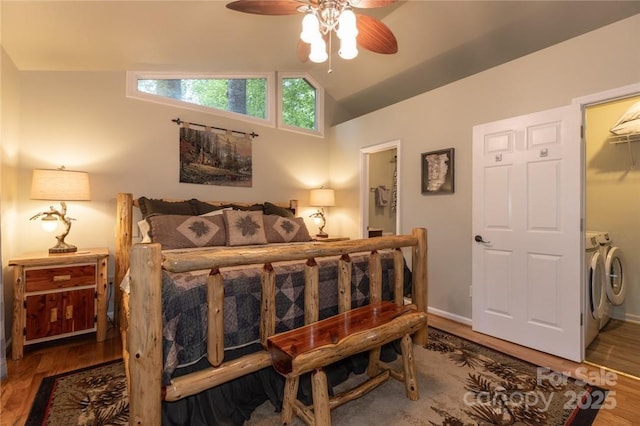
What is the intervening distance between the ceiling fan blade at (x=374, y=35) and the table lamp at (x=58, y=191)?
2.61 metres

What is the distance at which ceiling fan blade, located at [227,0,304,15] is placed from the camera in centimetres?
184

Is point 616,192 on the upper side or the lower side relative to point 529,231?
upper

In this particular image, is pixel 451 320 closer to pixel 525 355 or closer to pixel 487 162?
pixel 525 355

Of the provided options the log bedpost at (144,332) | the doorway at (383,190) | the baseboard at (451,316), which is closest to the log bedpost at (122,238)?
the log bedpost at (144,332)

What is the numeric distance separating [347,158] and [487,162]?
6.95ft

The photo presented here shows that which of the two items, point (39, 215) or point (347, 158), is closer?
point (39, 215)

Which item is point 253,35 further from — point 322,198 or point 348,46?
point 322,198

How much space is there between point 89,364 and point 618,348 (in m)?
4.23

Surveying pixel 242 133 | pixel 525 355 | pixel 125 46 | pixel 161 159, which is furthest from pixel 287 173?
pixel 525 355

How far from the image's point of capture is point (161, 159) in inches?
132

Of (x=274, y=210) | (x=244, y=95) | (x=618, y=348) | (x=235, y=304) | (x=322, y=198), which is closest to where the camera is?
(x=235, y=304)

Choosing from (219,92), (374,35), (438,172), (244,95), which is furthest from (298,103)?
(374,35)

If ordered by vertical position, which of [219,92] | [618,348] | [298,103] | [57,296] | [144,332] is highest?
[298,103]

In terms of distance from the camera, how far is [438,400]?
1771 millimetres
